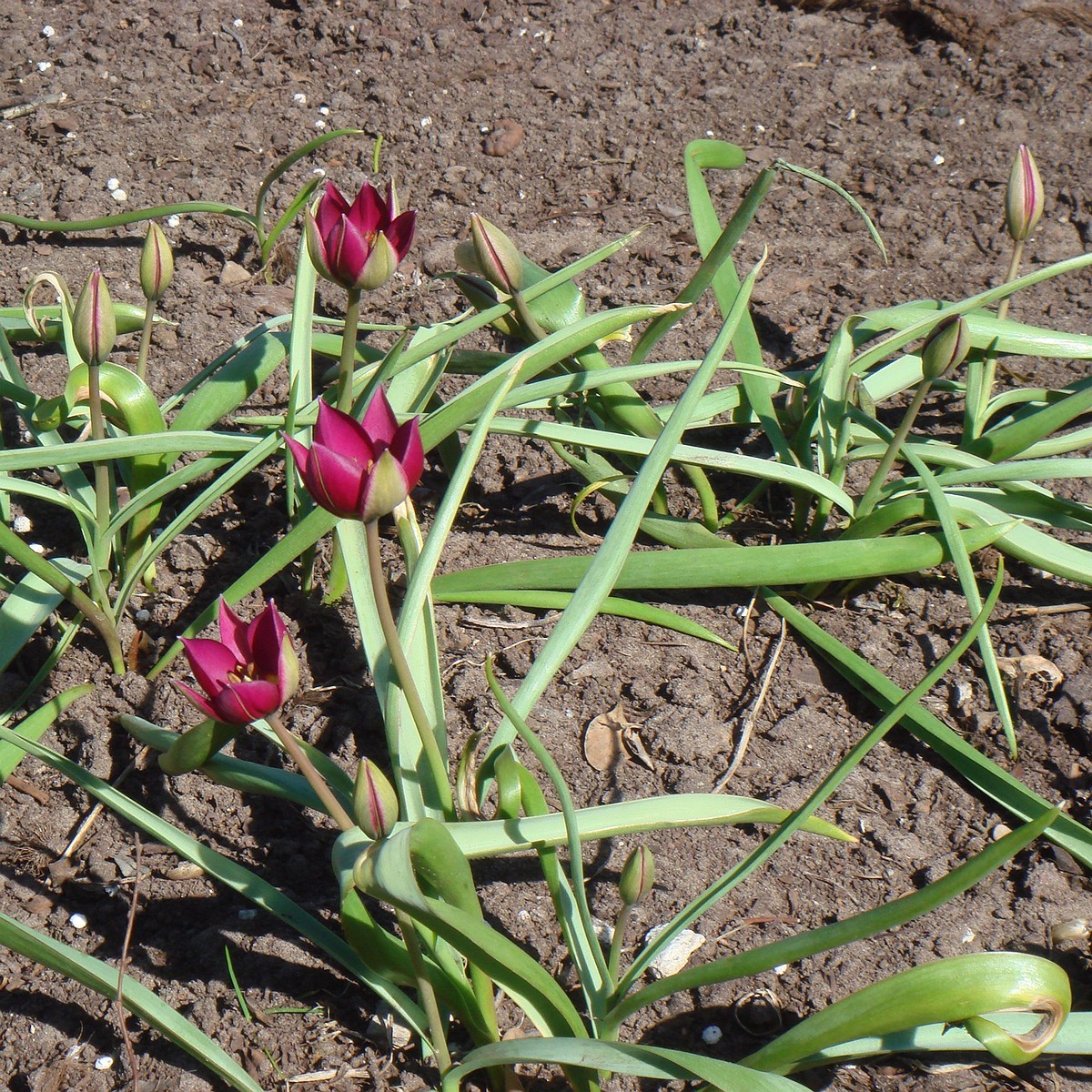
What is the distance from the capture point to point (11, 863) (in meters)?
1.24

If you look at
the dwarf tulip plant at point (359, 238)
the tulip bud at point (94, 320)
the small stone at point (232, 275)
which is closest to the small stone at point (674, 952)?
the dwarf tulip plant at point (359, 238)

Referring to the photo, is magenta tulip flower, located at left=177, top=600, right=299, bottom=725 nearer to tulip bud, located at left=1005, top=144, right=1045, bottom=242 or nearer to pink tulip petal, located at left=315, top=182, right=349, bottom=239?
pink tulip petal, located at left=315, top=182, right=349, bottom=239

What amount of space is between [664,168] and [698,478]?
1142 millimetres

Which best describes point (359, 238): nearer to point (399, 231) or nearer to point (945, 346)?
point (399, 231)

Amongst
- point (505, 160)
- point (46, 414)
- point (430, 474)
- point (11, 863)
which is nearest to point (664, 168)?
point (505, 160)

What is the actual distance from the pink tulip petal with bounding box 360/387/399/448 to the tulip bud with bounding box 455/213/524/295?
61cm

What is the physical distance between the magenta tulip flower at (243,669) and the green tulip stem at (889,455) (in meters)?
0.91

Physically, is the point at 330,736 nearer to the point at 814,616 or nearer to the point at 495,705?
the point at 495,705

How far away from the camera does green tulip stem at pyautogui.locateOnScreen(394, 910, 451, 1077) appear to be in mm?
877

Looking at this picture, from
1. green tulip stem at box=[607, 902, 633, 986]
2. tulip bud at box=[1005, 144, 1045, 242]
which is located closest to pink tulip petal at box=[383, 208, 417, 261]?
green tulip stem at box=[607, 902, 633, 986]

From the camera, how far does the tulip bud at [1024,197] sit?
5.18 feet

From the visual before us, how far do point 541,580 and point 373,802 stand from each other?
67 cm

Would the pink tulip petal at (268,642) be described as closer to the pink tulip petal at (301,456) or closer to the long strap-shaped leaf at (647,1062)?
the pink tulip petal at (301,456)

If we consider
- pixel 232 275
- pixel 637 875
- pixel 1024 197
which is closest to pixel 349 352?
pixel 637 875
